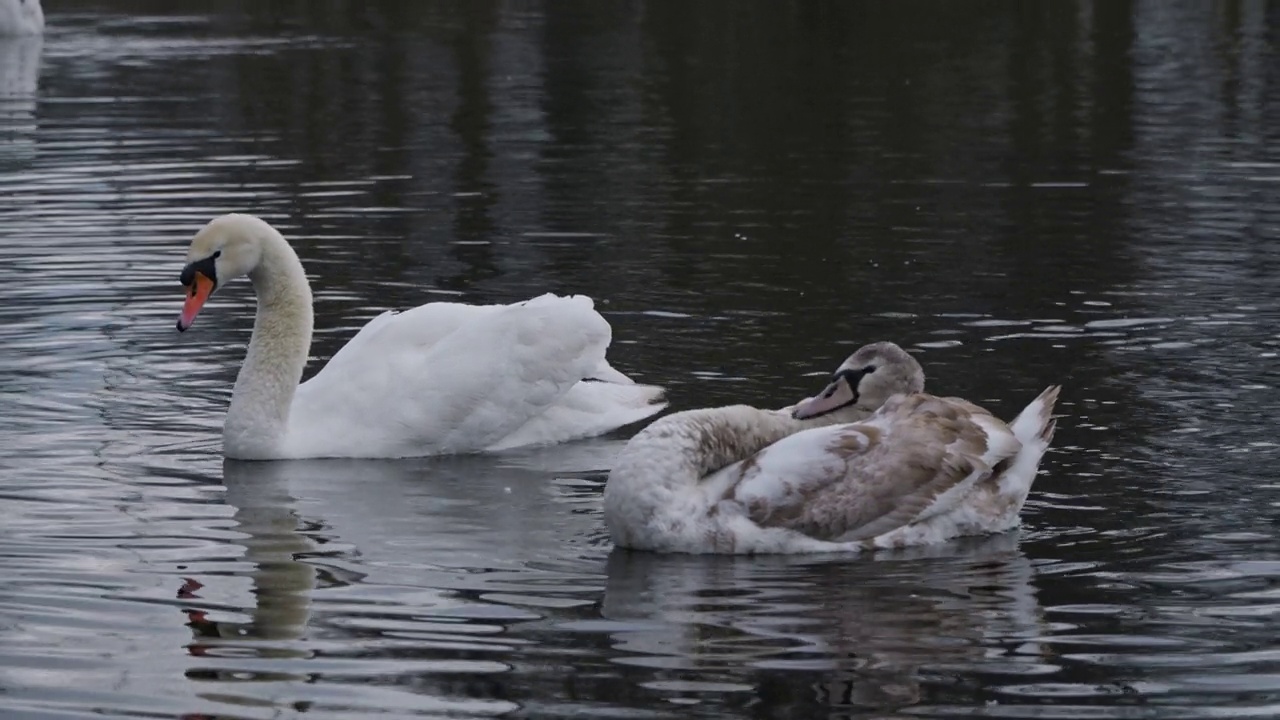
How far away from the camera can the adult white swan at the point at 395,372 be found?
1248 centimetres

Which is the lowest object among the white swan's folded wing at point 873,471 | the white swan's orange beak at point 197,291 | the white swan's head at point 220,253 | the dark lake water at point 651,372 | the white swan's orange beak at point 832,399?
the dark lake water at point 651,372

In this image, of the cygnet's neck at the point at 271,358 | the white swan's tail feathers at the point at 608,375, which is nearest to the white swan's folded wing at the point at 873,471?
the white swan's tail feathers at the point at 608,375

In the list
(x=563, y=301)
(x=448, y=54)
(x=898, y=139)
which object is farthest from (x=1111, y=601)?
(x=448, y=54)

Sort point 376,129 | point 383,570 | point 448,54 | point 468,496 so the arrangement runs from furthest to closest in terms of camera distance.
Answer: point 448,54 < point 376,129 < point 468,496 < point 383,570

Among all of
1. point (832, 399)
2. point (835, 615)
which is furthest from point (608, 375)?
point (835, 615)

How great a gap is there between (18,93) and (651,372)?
69.8ft

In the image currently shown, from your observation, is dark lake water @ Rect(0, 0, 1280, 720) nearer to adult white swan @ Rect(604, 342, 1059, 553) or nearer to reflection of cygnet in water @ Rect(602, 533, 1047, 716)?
reflection of cygnet in water @ Rect(602, 533, 1047, 716)

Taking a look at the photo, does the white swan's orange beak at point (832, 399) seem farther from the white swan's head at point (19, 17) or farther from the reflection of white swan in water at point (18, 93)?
the white swan's head at point (19, 17)

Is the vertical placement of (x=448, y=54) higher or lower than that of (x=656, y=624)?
lower

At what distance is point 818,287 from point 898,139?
10.1 meters

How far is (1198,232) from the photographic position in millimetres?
18750

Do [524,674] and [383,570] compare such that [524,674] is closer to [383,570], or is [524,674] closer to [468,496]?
[383,570]

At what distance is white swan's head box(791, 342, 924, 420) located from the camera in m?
10.8

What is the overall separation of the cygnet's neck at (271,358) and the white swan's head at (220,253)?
0.09 m
